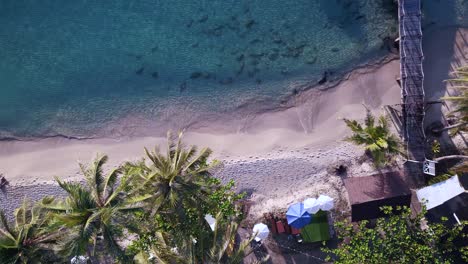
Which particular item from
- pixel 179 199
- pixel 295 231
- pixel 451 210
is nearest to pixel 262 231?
pixel 295 231

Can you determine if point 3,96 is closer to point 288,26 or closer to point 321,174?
point 288,26

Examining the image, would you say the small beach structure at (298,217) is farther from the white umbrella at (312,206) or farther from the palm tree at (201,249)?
the palm tree at (201,249)

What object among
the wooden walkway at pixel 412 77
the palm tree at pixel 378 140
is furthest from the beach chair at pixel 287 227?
the wooden walkway at pixel 412 77

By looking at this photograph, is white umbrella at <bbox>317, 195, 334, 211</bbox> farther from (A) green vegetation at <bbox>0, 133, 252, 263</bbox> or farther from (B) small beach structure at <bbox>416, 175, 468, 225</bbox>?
(A) green vegetation at <bbox>0, 133, 252, 263</bbox>

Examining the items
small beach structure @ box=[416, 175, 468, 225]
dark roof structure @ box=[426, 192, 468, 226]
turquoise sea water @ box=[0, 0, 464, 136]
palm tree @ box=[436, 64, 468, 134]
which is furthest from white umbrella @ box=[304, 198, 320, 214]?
palm tree @ box=[436, 64, 468, 134]

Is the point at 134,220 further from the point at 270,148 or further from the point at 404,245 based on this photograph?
the point at 404,245
